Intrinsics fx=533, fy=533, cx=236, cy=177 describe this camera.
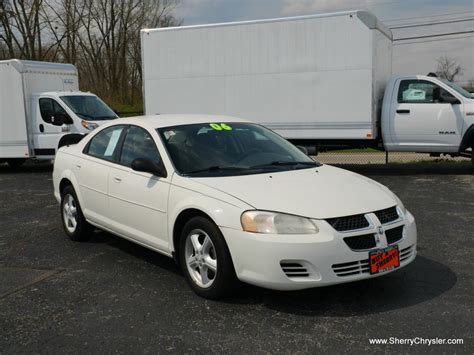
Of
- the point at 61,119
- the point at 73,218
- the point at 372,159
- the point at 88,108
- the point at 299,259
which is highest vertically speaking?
the point at 88,108

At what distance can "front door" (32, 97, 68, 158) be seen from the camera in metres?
12.9

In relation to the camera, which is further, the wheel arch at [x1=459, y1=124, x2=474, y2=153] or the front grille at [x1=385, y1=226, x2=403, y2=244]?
the wheel arch at [x1=459, y1=124, x2=474, y2=153]

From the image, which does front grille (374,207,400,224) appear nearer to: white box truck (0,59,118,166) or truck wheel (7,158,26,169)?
white box truck (0,59,118,166)

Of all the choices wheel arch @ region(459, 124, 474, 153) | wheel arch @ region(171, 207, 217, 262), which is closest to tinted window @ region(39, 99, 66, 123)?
wheel arch @ region(459, 124, 474, 153)

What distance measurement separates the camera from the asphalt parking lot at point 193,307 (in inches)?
140

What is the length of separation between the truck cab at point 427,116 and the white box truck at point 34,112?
6689 mm

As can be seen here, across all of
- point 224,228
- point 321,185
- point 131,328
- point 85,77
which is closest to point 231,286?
point 224,228

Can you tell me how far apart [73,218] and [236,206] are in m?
2.99

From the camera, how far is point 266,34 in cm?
1178

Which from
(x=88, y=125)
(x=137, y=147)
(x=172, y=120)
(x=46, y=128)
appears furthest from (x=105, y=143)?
(x=46, y=128)

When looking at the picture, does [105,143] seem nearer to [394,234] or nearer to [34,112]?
[394,234]

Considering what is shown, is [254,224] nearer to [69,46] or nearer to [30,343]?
[30,343]

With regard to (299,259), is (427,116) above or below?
above

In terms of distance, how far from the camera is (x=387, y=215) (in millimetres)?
4148
